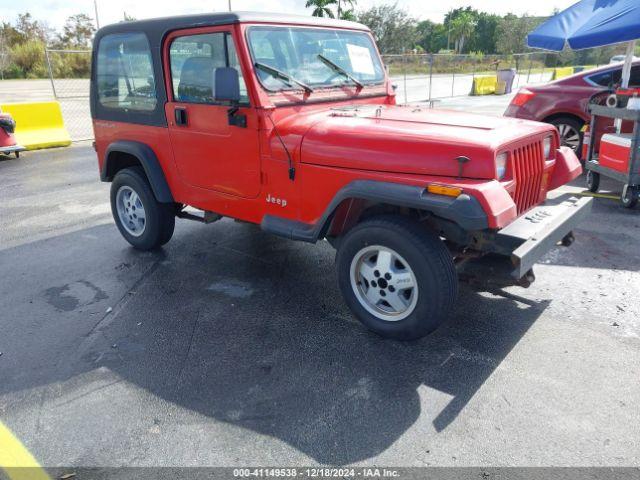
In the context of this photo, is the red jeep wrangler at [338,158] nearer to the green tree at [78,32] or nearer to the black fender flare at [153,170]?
the black fender flare at [153,170]

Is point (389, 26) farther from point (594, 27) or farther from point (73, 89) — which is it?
point (594, 27)

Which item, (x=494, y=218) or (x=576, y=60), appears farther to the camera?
(x=576, y=60)

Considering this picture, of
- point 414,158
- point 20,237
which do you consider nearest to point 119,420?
point 414,158

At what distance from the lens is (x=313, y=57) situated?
4.06 m

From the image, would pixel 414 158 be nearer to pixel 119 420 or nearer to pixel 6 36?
pixel 119 420

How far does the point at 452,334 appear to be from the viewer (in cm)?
349

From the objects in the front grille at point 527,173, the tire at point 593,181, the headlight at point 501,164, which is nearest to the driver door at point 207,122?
the headlight at point 501,164

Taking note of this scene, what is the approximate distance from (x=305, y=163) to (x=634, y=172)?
421cm

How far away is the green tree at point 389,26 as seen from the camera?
5103 centimetres

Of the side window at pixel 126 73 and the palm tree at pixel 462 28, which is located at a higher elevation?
the palm tree at pixel 462 28

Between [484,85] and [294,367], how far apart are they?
23.3 meters

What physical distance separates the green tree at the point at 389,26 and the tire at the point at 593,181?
4674 centimetres

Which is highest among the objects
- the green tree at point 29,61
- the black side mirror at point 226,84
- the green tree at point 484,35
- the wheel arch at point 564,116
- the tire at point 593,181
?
the green tree at point 484,35

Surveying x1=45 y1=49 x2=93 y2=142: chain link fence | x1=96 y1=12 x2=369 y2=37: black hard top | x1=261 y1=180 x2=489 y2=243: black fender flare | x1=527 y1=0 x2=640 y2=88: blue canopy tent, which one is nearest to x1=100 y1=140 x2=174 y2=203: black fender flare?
x1=96 y1=12 x2=369 y2=37: black hard top
